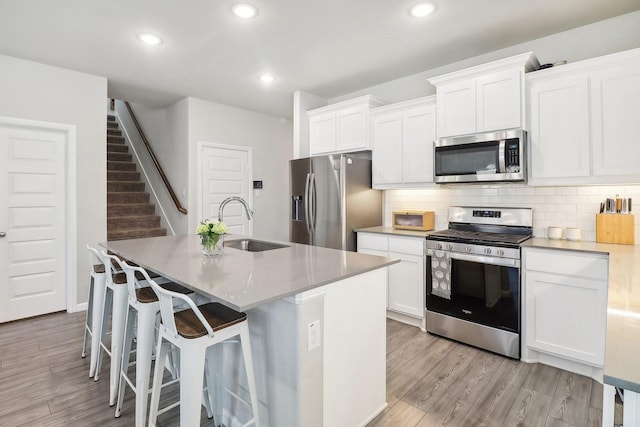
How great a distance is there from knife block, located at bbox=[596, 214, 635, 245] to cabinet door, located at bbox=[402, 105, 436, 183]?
55.5 inches

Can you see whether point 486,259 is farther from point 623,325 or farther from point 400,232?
point 623,325

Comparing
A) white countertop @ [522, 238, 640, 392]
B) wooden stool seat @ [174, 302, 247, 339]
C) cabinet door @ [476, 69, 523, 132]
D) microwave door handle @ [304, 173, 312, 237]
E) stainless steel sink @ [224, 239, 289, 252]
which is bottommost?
wooden stool seat @ [174, 302, 247, 339]

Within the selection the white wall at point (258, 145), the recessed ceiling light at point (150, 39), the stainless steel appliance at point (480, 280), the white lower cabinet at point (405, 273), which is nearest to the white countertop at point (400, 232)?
the white lower cabinet at point (405, 273)

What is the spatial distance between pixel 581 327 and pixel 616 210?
97 cm

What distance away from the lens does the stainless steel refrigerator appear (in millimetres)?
3697

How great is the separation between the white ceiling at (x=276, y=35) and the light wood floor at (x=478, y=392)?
2712 millimetres

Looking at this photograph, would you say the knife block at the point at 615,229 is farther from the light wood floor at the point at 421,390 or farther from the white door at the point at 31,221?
the white door at the point at 31,221

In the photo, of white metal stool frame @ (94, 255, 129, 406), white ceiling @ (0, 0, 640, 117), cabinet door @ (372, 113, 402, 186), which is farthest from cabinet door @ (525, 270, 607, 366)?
white metal stool frame @ (94, 255, 129, 406)

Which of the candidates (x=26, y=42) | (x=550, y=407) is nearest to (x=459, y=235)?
(x=550, y=407)

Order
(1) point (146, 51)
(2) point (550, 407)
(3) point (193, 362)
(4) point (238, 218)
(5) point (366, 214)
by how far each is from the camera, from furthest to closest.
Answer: (4) point (238, 218) < (5) point (366, 214) < (1) point (146, 51) < (2) point (550, 407) < (3) point (193, 362)

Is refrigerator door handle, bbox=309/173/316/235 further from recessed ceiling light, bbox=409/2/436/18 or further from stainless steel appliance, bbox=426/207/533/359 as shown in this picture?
recessed ceiling light, bbox=409/2/436/18

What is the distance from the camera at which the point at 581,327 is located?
7.82 ft

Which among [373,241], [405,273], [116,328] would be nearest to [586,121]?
[405,273]

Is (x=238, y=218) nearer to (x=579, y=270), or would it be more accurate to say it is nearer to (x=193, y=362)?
(x=193, y=362)
